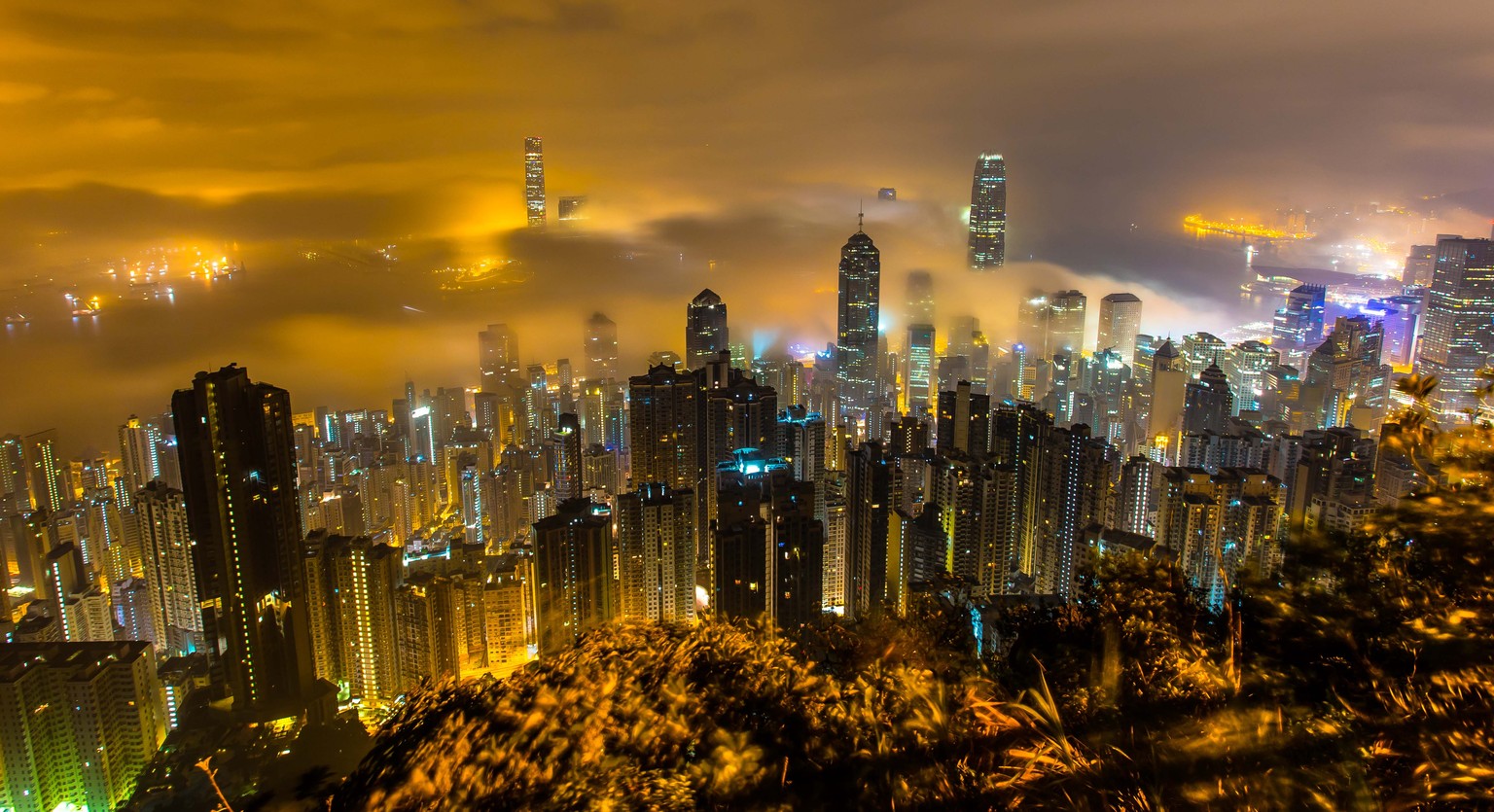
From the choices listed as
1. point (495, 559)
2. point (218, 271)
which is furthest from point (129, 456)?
point (495, 559)

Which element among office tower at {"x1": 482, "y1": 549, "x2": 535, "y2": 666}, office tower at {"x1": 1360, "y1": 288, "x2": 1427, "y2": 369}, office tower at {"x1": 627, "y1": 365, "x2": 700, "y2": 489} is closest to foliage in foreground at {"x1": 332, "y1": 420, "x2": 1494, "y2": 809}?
office tower at {"x1": 482, "y1": 549, "x2": 535, "y2": 666}

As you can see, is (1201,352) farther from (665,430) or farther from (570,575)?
(570,575)

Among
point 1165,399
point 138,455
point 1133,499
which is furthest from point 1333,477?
point 138,455

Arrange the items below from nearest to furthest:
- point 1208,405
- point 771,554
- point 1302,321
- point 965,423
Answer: point 771,554, point 965,423, point 1208,405, point 1302,321

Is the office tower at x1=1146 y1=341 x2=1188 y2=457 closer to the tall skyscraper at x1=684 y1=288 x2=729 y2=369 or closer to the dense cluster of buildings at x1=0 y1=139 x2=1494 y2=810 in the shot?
the dense cluster of buildings at x1=0 y1=139 x2=1494 y2=810

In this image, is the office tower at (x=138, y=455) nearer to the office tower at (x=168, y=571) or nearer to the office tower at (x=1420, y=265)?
the office tower at (x=168, y=571)

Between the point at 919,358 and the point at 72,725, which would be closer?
the point at 72,725
